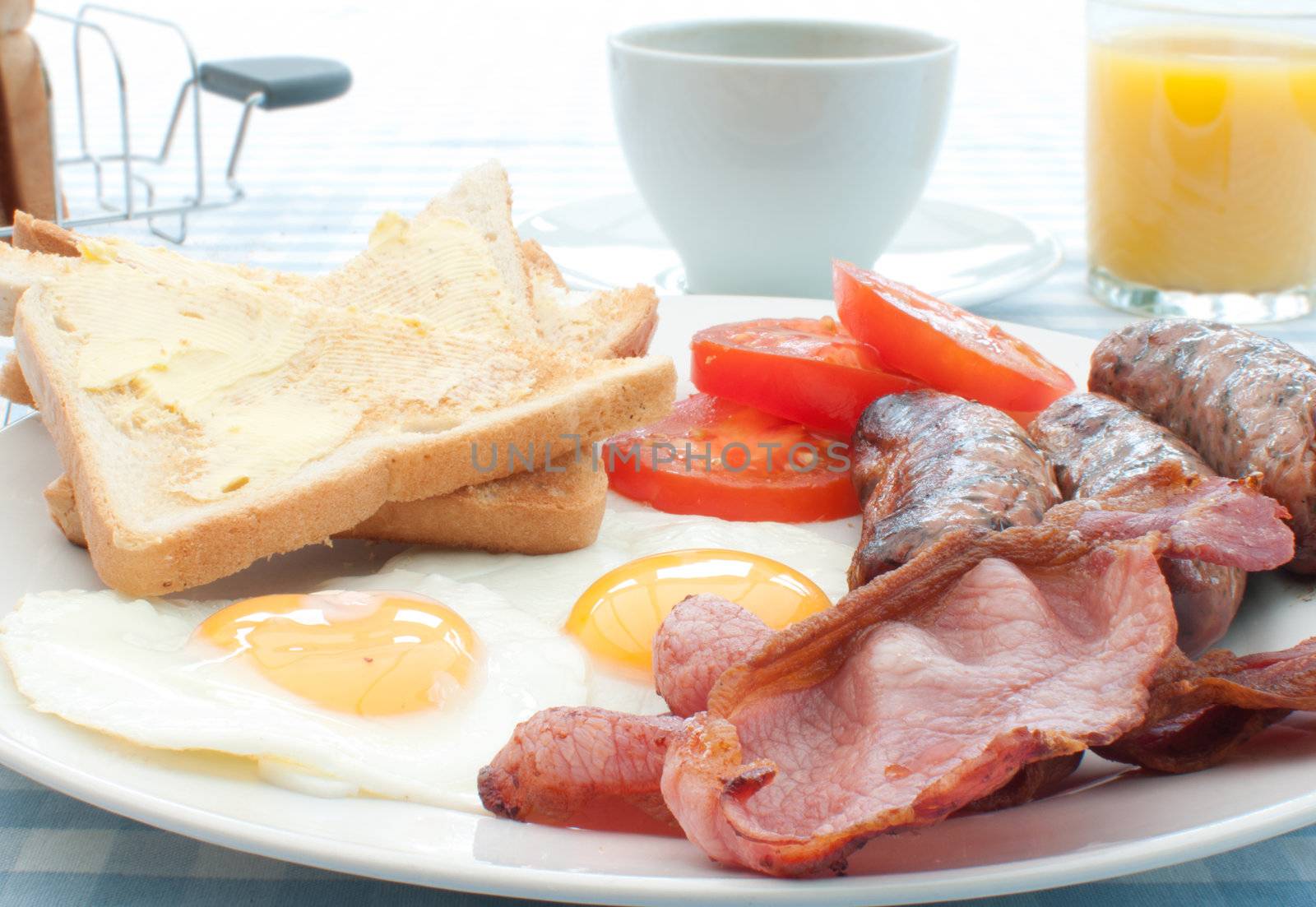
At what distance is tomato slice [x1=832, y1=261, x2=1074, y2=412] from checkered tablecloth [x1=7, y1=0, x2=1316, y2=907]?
3.11ft

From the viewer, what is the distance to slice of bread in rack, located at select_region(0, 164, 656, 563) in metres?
2.08

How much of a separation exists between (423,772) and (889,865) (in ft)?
1.72

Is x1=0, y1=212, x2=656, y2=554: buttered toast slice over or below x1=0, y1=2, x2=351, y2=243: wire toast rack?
below

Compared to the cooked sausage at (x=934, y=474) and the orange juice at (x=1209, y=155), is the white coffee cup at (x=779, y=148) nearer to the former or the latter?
the orange juice at (x=1209, y=155)

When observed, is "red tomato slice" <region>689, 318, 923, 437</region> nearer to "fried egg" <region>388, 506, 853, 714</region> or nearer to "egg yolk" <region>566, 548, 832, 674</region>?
"fried egg" <region>388, 506, 853, 714</region>

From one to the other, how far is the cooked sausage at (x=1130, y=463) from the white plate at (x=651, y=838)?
22 centimetres

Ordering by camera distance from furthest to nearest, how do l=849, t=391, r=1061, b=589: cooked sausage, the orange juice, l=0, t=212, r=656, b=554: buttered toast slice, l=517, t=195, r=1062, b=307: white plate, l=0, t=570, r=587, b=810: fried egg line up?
l=517, t=195, r=1062, b=307: white plate < the orange juice < l=0, t=212, r=656, b=554: buttered toast slice < l=849, t=391, r=1061, b=589: cooked sausage < l=0, t=570, r=587, b=810: fried egg

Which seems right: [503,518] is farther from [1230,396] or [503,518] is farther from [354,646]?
[1230,396]

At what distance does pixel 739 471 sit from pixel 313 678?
3.25ft

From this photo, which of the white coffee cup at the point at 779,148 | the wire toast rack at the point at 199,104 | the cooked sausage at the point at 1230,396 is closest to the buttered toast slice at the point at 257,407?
the cooked sausage at the point at 1230,396

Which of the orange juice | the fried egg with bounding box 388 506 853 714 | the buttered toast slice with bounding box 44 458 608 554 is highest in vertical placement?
the orange juice

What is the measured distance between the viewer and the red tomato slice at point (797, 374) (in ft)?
7.82

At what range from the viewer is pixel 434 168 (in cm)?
482

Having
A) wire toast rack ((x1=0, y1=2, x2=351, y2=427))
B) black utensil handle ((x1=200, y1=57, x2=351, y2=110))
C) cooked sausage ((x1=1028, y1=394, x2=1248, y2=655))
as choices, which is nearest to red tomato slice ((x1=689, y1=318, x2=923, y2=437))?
cooked sausage ((x1=1028, y1=394, x2=1248, y2=655))
